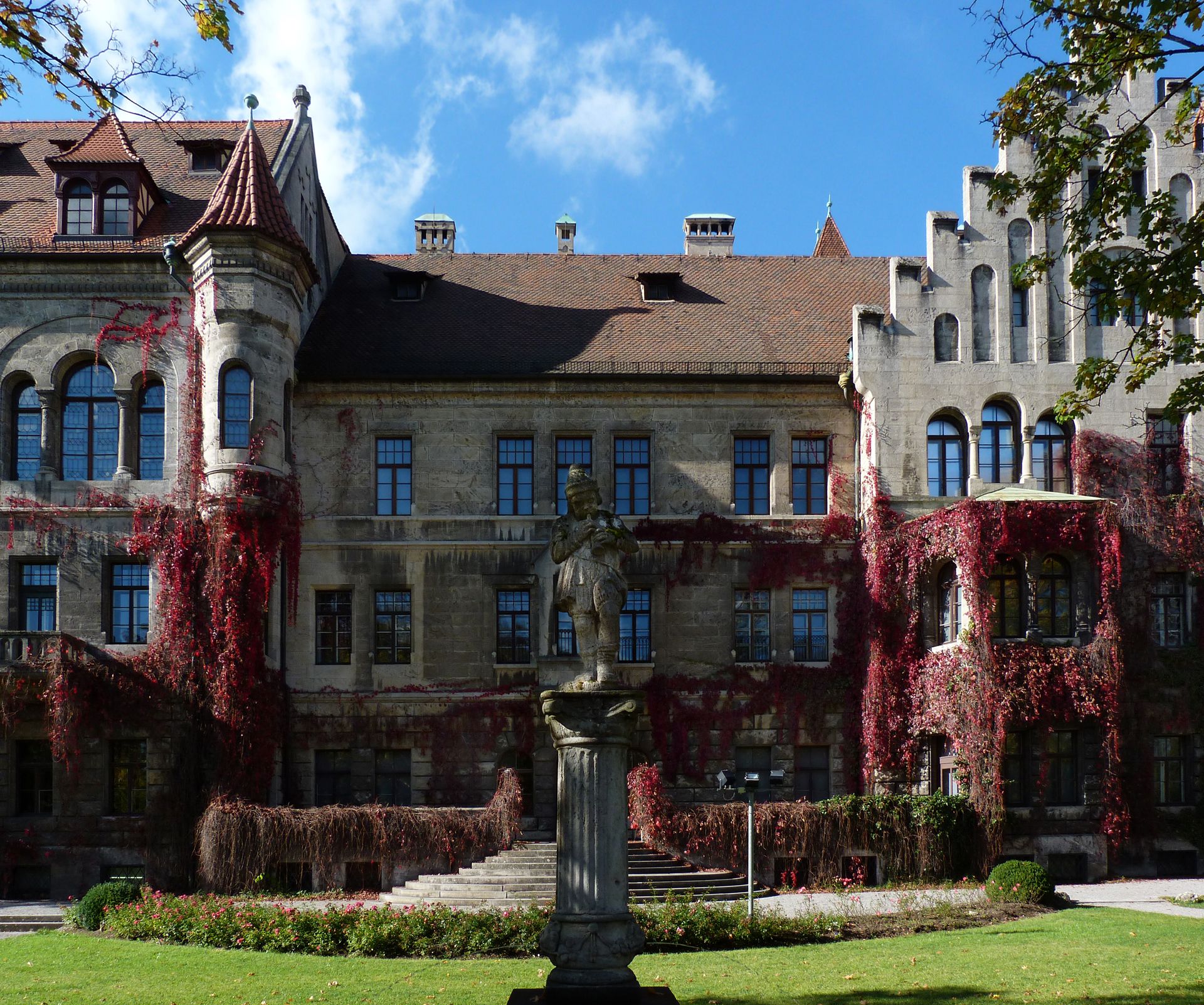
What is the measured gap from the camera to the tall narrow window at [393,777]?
32.1 m

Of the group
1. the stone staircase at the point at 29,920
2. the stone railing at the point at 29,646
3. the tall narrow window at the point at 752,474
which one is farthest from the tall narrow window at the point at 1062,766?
the stone railing at the point at 29,646

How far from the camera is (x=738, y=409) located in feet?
110

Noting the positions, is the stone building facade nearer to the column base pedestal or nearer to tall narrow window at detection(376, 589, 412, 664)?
tall narrow window at detection(376, 589, 412, 664)

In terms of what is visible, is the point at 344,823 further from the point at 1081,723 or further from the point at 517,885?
the point at 1081,723

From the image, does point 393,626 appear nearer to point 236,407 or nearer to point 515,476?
point 515,476

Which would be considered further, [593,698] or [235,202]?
[235,202]

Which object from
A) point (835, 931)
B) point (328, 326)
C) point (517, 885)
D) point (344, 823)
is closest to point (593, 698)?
point (835, 931)

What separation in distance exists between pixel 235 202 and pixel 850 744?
1802 centimetres

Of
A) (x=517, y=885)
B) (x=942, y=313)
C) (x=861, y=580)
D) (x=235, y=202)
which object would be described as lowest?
(x=517, y=885)

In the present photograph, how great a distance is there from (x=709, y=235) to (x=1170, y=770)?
2080 centimetres

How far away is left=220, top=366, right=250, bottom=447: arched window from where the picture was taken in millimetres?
30750

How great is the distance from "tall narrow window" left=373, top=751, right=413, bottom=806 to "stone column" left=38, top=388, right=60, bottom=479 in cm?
950

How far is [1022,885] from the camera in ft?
77.8

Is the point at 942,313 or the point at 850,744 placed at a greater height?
the point at 942,313
